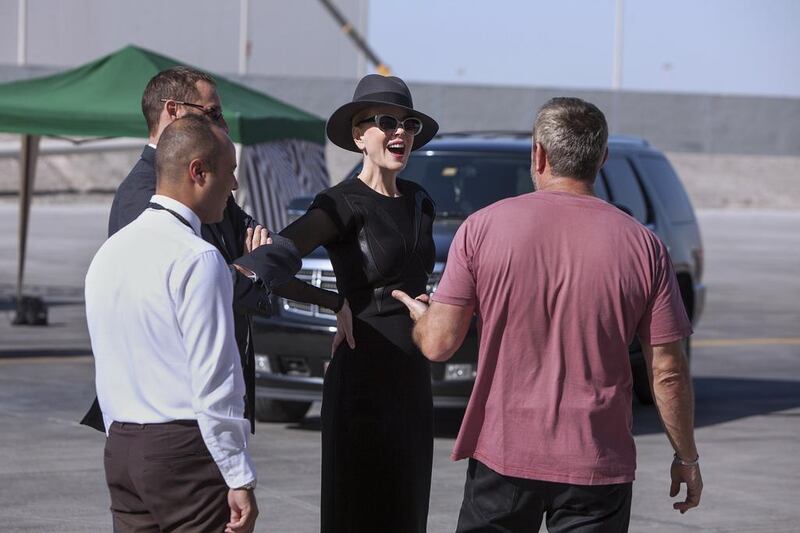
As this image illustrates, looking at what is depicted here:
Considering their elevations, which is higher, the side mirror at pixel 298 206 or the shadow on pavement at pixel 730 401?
the side mirror at pixel 298 206

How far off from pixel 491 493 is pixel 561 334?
47 centimetres

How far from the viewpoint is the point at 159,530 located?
3658 mm

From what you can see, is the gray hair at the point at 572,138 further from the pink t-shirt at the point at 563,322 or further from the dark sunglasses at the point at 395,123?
the dark sunglasses at the point at 395,123

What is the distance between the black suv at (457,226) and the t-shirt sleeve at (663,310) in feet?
16.4

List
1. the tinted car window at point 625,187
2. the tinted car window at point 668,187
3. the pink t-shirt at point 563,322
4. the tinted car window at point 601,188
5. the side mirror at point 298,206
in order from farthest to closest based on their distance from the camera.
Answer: the tinted car window at point 668,187 < the tinted car window at point 625,187 < the tinted car window at point 601,188 < the side mirror at point 298,206 < the pink t-shirt at point 563,322

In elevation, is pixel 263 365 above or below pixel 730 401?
above

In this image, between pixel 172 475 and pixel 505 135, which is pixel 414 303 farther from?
pixel 505 135

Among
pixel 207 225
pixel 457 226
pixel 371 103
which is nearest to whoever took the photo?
pixel 207 225

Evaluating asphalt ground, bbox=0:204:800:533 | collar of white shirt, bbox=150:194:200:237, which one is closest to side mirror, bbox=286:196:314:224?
asphalt ground, bbox=0:204:800:533

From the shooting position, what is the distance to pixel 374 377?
4.92m

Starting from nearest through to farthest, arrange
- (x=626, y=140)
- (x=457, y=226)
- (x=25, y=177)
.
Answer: (x=457, y=226) → (x=626, y=140) → (x=25, y=177)

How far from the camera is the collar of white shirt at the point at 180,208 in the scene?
3.59 meters

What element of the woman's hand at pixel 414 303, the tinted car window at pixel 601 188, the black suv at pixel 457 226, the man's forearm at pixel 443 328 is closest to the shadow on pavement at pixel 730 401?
the black suv at pixel 457 226

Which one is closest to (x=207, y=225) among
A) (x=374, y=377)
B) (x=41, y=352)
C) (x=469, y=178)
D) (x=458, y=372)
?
(x=374, y=377)
